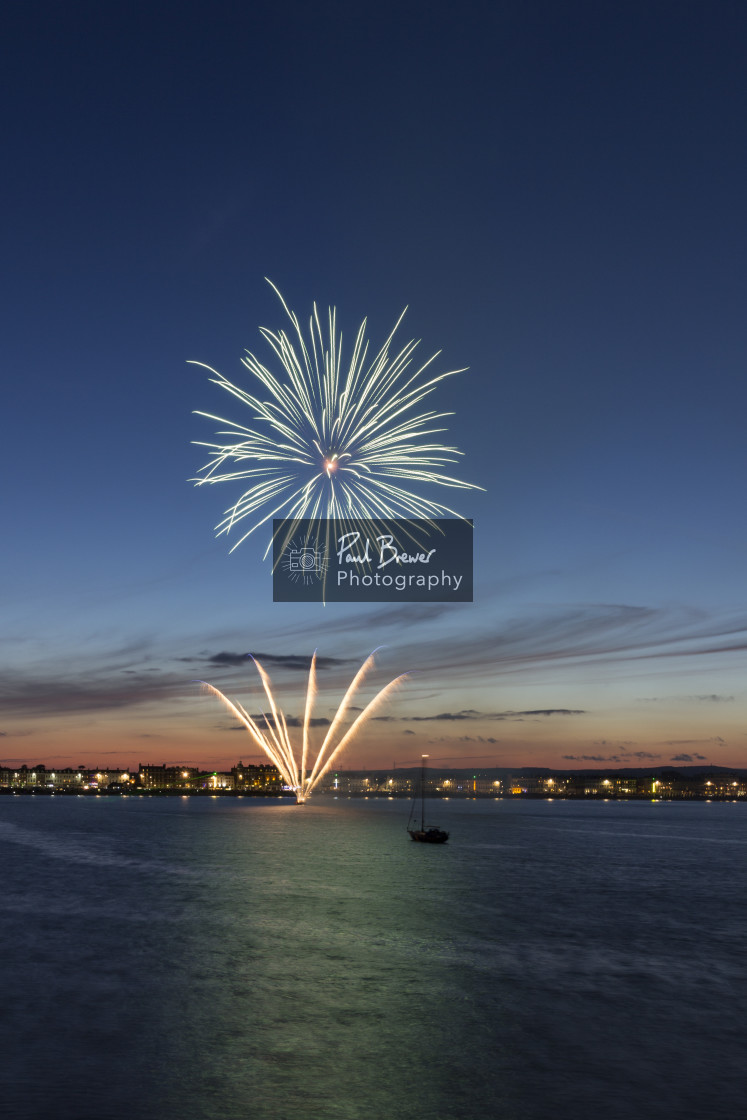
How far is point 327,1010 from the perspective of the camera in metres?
36.9

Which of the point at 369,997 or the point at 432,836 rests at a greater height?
the point at 369,997

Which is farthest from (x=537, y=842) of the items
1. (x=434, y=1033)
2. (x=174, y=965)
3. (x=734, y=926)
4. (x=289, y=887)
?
(x=434, y=1033)

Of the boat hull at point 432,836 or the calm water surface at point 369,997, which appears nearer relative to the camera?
the calm water surface at point 369,997

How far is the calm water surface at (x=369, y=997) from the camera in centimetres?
2644

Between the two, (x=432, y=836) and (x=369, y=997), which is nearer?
(x=369, y=997)

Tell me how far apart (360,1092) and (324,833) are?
483 feet

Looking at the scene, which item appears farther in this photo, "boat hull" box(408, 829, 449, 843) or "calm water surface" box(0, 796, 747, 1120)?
"boat hull" box(408, 829, 449, 843)

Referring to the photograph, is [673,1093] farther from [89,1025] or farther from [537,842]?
[537,842]

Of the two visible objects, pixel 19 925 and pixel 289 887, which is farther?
pixel 289 887

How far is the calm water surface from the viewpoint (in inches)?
1041

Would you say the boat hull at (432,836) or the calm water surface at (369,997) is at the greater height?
the calm water surface at (369,997)

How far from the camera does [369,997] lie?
3925 cm

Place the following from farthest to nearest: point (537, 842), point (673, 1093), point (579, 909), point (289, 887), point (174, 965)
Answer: point (537, 842) → point (289, 887) → point (579, 909) → point (174, 965) → point (673, 1093)

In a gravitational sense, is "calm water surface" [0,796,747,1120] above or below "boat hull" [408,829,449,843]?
above
